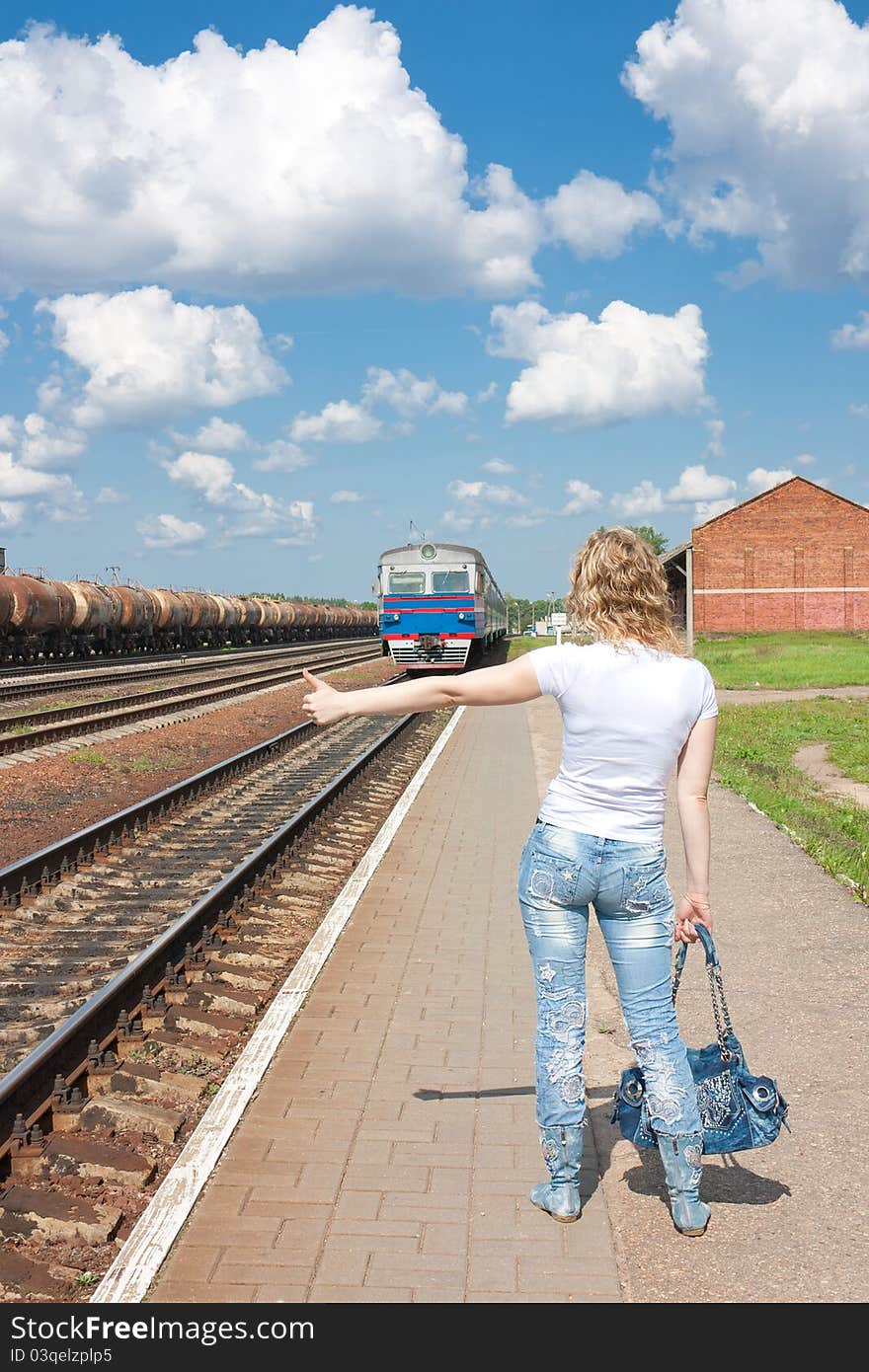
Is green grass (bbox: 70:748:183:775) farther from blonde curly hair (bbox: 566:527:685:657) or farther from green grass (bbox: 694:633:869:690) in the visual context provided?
green grass (bbox: 694:633:869:690)

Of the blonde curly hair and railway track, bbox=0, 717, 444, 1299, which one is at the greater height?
the blonde curly hair

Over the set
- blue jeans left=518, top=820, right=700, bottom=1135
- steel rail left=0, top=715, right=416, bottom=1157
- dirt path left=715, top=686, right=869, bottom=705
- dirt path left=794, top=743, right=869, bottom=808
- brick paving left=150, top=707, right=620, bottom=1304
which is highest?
blue jeans left=518, top=820, right=700, bottom=1135

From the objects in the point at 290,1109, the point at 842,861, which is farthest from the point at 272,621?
the point at 290,1109

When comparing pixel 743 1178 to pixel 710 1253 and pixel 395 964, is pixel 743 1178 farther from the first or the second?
pixel 395 964

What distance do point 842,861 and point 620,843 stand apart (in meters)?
6.22

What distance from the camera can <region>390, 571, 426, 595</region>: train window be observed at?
29.1m

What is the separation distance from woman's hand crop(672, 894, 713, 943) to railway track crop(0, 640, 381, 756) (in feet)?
36.6

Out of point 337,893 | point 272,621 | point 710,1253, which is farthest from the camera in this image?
point 272,621

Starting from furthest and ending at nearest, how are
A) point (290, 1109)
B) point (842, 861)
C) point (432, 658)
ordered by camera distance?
point (432, 658) → point (842, 861) → point (290, 1109)

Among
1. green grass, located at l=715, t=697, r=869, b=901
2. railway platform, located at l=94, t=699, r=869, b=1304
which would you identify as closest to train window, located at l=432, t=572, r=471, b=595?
green grass, located at l=715, t=697, r=869, b=901

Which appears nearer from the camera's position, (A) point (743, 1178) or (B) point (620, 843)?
(B) point (620, 843)

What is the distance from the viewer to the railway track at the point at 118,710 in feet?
55.9

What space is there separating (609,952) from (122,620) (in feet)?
141

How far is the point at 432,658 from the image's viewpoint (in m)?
28.4
